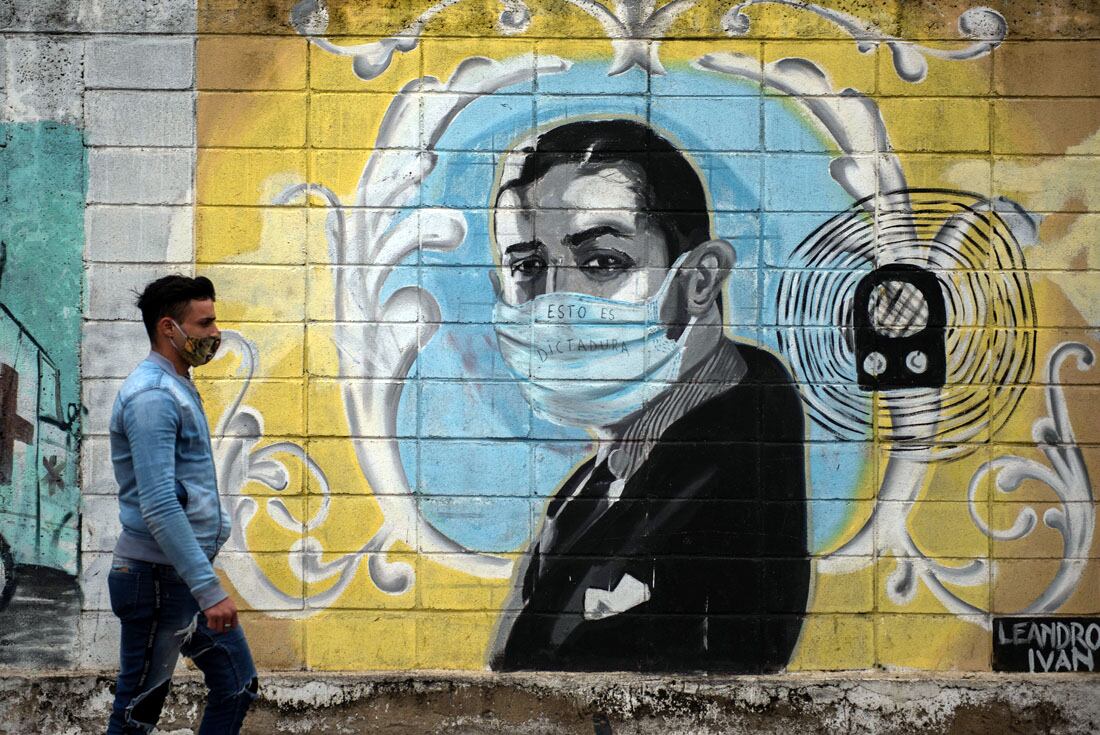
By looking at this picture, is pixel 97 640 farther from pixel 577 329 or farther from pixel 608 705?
pixel 577 329

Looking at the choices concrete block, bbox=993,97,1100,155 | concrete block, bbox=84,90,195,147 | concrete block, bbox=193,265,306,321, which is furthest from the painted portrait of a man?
concrete block, bbox=84,90,195,147

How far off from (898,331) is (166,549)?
3287mm

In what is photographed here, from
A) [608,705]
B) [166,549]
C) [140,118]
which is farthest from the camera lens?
[140,118]

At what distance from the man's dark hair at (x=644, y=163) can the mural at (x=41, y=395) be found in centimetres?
197

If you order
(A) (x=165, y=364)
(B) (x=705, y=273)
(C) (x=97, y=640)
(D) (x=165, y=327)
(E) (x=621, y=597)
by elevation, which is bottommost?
(C) (x=97, y=640)

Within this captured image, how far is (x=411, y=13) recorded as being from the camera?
17.7 feet

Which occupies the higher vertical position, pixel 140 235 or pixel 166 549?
pixel 140 235

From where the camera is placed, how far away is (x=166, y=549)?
143 inches

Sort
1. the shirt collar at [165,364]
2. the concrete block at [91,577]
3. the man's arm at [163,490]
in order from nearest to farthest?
the man's arm at [163,490], the shirt collar at [165,364], the concrete block at [91,577]

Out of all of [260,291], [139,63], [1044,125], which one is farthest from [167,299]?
[1044,125]

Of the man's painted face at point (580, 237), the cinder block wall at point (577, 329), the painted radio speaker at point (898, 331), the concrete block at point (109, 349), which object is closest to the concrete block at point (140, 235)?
the cinder block wall at point (577, 329)

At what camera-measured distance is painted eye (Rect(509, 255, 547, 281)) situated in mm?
5367

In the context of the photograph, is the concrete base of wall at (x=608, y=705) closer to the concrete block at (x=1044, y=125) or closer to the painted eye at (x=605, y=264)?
the painted eye at (x=605, y=264)

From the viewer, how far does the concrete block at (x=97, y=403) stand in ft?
17.6
